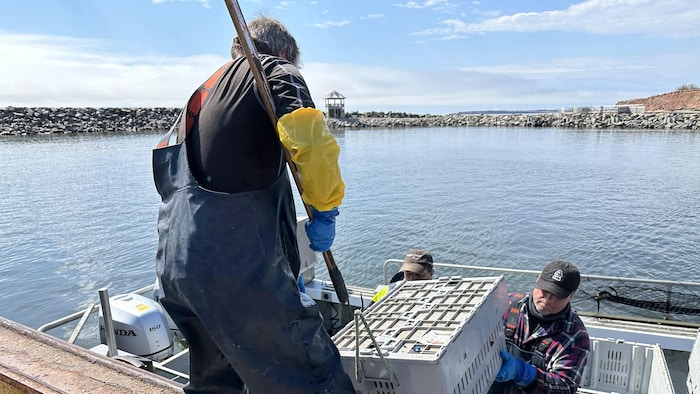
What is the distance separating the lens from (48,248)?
1419 cm

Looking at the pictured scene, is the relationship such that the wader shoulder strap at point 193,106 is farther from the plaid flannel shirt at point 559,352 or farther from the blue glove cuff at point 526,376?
the plaid flannel shirt at point 559,352

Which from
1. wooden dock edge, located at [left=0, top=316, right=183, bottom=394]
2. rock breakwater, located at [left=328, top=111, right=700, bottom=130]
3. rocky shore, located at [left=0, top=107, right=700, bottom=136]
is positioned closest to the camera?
wooden dock edge, located at [left=0, top=316, right=183, bottom=394]

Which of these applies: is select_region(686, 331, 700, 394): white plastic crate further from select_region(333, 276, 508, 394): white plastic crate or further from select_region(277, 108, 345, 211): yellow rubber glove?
select_region(277, 108, 345, 211): yellow rubber glove

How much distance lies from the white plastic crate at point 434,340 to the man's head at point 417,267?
136 cm

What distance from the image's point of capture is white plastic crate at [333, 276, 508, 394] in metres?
1.64

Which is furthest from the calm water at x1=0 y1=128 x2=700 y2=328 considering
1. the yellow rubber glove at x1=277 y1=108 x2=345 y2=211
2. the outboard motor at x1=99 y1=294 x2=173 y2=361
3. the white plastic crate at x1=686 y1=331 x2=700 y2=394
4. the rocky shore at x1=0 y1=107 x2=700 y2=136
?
the rocky shore at x1=0 y1=107 x2=700 y2=136

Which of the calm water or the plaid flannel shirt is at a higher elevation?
the plaid flannel shirt

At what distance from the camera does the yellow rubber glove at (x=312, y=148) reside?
5.05 feet

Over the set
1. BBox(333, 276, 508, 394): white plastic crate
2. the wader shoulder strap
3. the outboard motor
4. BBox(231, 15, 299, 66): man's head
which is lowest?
the outboard motor

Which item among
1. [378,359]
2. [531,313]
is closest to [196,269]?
[378,359]

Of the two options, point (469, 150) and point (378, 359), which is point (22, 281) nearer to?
point (378, 359)

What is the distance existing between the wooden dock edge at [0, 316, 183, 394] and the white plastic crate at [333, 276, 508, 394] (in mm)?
862

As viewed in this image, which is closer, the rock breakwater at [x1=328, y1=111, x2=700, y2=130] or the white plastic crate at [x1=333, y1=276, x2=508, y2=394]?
the white plastic crate at [x1=333, y1=276, x2=508, y2=394]

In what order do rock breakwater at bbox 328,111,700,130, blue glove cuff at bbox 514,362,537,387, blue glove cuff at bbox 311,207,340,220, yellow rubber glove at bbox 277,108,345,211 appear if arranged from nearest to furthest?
yellow rubber glove at bbox 277,108,345,211 → blue glove cuff at bbox 311,207,340,220 → blue glove cuff at bbox 514,362,537,387 → rock breakwater at bbox 328,111,700,130
